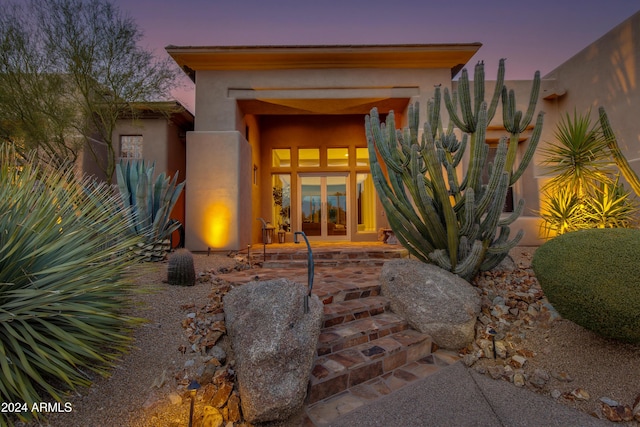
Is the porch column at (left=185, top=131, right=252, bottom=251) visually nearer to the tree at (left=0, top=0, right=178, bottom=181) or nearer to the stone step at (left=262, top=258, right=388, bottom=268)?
the stone step at (left=262, top=258, right=388, bottom=268)

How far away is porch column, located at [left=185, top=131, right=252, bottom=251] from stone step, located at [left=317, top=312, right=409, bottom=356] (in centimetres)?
500

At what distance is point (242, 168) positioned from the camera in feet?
28.2

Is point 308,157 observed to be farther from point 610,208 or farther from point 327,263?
point 610,208

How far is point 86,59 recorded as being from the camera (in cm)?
812

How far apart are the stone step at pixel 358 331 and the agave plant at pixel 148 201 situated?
447cm

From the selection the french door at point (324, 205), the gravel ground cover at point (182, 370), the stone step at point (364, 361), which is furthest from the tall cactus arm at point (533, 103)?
the french door at point (324, 205)

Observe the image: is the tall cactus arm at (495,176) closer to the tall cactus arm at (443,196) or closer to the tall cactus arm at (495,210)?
the tall cactus arm at (495,210)

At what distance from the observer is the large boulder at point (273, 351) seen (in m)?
2.49

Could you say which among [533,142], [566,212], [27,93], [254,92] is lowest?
[566,212]

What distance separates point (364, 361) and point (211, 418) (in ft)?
5.16

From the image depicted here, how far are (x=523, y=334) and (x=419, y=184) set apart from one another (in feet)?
7.62

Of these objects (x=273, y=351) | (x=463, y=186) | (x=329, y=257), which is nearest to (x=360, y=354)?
(x=273, y=351)

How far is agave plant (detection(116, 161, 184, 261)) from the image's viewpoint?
648 centimetres

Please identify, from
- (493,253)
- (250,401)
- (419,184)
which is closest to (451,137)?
(419,184)
